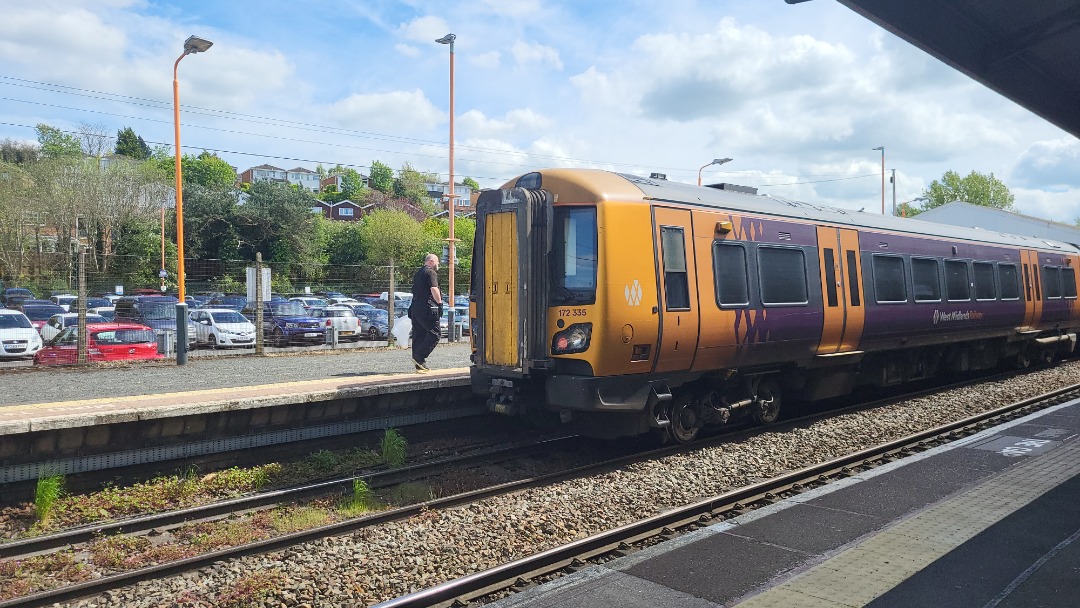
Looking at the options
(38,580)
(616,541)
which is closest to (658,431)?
(616,541)

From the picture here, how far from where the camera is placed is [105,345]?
17.5 m

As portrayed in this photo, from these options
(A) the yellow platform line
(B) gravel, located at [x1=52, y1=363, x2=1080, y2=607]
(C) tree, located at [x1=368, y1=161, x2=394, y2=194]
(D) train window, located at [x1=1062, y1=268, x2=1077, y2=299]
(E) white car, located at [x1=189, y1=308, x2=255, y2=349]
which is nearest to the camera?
(A) the yellow platform line

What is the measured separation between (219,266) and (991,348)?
19.5m

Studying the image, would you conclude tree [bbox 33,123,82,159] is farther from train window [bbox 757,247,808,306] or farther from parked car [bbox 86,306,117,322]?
train window [bbox 757,247,808,306]

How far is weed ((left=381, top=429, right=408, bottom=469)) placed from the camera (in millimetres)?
9094

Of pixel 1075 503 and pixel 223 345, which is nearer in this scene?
pixel 1075 503

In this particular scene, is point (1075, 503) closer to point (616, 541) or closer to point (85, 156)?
point (616, 541)

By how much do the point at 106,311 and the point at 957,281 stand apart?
71.0 feet

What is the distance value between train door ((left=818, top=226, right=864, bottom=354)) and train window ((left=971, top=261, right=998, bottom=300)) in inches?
188

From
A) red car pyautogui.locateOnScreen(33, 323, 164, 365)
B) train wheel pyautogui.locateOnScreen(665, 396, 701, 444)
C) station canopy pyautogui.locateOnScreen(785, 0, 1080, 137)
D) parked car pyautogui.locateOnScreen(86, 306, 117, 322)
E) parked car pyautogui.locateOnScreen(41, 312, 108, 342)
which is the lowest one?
train wheel pyautogui.locateOnScreen(665, 396, 701, 444)

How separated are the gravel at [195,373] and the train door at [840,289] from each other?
22.4 ft

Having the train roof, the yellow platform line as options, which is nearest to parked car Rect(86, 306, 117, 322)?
the train roof

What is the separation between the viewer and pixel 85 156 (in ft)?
162

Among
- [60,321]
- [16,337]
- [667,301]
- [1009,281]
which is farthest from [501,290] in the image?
[60,321]
